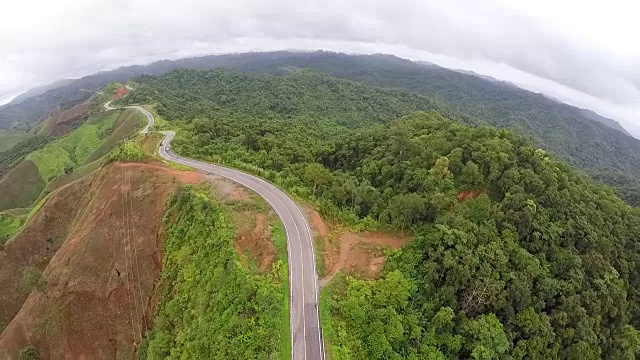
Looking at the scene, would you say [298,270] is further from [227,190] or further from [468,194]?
[468,194]

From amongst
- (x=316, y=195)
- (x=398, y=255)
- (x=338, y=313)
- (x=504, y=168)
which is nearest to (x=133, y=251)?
(x=316, y=195)

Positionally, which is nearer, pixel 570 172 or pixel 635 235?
pixel 635 235

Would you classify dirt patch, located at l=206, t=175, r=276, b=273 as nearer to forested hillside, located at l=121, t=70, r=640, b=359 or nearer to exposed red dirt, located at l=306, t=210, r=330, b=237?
exposed red dirt, located at l=306, t=210, r=330, b=237

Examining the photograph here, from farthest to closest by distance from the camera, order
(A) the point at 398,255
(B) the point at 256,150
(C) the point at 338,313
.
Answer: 1. (B) the point at 256,150
2. (A) the point at 398,255
3. (C) the point at 338,313

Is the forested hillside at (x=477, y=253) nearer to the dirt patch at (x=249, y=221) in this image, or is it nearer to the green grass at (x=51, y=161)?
the dirt patch at (x=249, y=221)

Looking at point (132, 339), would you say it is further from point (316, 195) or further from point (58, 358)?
point (316, 195)

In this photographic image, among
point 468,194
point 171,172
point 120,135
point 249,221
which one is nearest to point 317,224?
point 249,221
